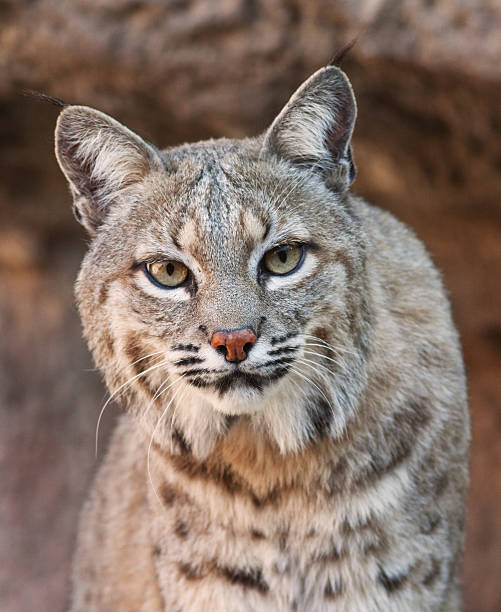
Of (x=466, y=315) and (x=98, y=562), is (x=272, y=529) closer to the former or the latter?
(x=98, y=562)

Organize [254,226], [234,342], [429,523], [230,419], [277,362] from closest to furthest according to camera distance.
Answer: [234,342]
[277,362]
[254,226]
[230,419]
[429,523]

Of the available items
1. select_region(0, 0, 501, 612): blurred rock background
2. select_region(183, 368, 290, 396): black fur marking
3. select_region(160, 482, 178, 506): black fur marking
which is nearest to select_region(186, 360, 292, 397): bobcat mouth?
select_region(183, 368, 290, 396): black fur marking

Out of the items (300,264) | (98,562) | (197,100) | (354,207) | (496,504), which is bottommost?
(98,562)

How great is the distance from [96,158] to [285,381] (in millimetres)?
1086

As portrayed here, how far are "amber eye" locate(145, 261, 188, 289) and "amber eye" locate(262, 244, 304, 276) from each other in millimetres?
282

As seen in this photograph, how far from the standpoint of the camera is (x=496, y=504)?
6199mm

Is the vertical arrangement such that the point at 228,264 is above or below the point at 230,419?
above

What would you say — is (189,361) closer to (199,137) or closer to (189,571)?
(189,571)

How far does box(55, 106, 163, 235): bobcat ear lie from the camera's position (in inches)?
124

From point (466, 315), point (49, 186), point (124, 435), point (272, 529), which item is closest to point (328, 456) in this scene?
point (272, 529)

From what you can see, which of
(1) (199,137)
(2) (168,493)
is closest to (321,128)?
(2) (168,493)

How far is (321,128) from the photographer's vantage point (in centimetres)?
317

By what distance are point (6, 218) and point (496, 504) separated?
13.3 ft

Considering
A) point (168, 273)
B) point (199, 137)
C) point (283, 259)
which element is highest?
point (199, 137)
